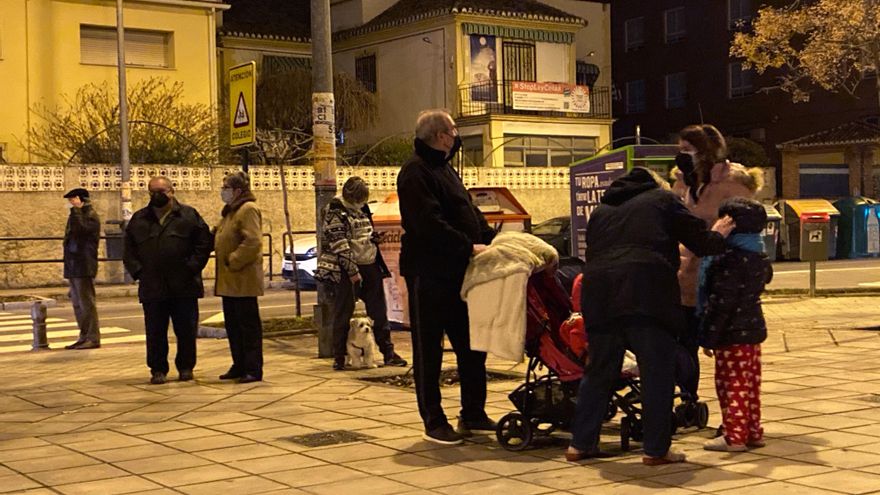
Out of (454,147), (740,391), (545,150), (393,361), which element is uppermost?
(545,150)

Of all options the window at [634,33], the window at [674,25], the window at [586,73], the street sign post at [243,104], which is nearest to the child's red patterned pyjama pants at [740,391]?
the street sign post at [243,104]

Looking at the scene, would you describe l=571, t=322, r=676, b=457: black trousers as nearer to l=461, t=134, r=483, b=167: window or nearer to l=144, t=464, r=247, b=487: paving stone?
l=144, t=464, r=247, b=487: paving stone

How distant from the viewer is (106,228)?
2694cm

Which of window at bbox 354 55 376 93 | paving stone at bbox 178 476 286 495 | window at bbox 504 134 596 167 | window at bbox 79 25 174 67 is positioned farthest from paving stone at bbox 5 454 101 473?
window at bbox 354 55 376 93

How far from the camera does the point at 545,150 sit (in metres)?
40.8

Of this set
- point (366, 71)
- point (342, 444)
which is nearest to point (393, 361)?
point (342, 444)

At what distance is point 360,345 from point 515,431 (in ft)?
13.8

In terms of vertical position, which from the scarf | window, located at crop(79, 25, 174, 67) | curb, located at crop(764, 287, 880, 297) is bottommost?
curb, located at crop(764, 287, 880, 297)

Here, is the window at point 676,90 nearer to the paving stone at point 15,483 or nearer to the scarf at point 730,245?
the scarf at point 730,245

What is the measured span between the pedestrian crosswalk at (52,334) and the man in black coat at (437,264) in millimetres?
8170

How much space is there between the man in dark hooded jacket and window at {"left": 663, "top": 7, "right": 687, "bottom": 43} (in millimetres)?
47971

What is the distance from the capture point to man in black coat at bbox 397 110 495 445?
8188mm

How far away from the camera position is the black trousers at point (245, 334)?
11281 millimetres

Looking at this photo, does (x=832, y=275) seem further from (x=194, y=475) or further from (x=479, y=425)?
(x=194, y=475)
